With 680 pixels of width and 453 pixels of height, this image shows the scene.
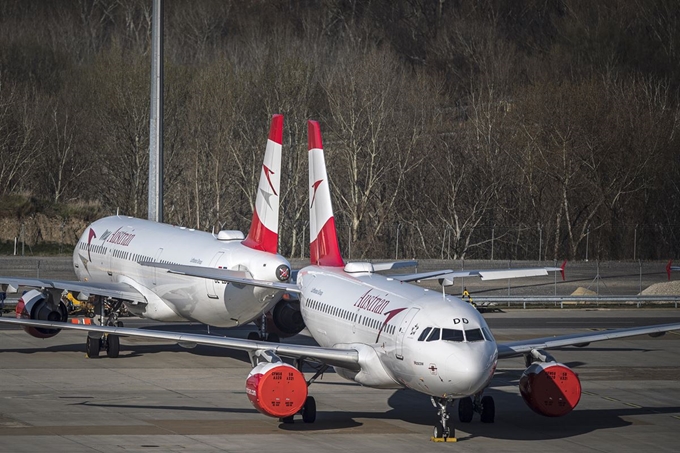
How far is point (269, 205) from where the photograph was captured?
4219cm

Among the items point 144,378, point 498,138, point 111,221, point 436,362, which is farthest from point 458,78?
point 436,362

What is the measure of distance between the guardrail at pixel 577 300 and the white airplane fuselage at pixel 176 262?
2002cm

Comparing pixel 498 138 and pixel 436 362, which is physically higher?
pixel 498 138

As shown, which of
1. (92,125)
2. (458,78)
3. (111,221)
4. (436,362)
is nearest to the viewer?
(436,362)

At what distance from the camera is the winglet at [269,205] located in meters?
41.7

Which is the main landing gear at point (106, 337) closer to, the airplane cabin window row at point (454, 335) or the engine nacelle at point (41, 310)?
the engine nacelle at point (41, 310)

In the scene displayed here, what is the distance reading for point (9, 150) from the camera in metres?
102

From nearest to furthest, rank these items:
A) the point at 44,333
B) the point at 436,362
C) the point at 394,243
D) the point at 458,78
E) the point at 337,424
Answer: the point at 436,362
the point at 337,424
the point at 44,333
the point at 394,243
the point at 458,78

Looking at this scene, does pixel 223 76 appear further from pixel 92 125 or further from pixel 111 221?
pixel 111 221

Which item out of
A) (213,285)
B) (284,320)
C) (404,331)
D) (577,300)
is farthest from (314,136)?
(577,300)

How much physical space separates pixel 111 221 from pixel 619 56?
85.2 meters

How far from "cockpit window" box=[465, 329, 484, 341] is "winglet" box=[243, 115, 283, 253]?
13926 mm

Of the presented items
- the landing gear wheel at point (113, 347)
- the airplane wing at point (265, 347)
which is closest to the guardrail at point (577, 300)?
the landing gear wheel at point (113, 347)

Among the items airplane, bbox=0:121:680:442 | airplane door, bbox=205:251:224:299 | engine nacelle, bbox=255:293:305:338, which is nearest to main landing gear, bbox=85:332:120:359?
airplane door, bbox=205:251:224:299
